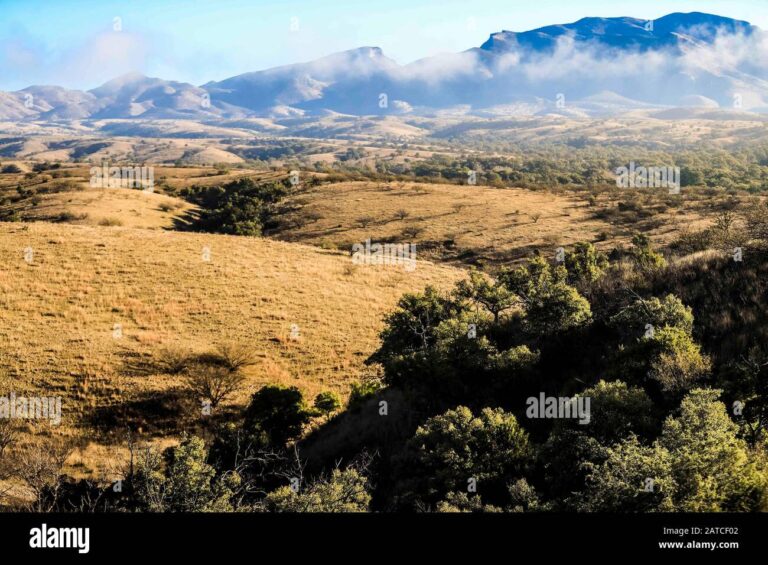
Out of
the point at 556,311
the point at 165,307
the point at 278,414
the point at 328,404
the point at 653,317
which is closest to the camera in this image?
the point at 653,317

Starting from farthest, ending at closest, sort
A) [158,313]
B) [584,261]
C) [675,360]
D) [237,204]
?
[237,204]
[584,261]
[158,313]
[675,360]

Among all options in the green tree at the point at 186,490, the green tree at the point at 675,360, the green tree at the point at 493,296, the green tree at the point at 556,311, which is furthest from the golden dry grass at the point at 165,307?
the green tree at the point at 675,360

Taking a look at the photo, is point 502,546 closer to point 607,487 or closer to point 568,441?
point 607,487

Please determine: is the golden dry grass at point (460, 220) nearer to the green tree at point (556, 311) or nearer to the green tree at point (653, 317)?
the green tree at point (556, 311)

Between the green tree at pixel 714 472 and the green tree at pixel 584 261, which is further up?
the green tree at pixel 714 472

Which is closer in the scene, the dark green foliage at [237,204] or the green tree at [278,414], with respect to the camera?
the green tree at [278,414]

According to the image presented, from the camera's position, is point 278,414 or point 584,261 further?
point 584,261

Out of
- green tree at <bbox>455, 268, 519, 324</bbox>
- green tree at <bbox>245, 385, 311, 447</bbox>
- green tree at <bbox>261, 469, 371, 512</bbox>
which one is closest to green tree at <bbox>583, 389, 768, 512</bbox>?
green tree at <bbox>261, 469, 371, 512</bbox>

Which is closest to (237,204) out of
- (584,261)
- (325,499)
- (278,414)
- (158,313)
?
(158,313)

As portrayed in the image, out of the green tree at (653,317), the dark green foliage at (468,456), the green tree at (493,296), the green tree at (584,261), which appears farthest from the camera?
the green tree at (584,261)

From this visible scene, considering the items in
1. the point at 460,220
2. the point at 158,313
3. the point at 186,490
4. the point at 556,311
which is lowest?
the point at 158,313

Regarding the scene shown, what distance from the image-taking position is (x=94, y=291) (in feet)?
125

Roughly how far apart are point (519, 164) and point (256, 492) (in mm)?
182352

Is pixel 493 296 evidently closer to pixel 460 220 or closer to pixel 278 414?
pixel 278 414
